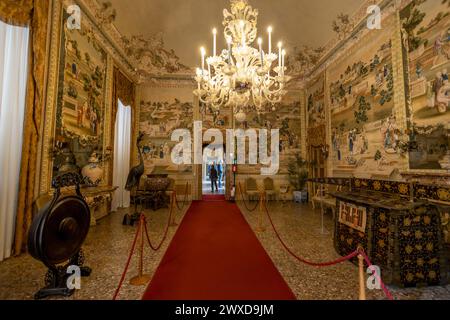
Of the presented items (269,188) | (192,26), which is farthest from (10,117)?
(269,188)

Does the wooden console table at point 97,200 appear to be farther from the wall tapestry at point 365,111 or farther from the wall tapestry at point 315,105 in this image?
the wall tapestry at point 315,105

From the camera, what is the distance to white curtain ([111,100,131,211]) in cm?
767

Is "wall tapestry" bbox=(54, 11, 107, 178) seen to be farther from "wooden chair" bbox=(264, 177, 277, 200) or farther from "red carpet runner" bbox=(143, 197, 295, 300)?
"wooden chair" bbox=(264, 177, 277, 200)

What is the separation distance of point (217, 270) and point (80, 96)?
5.58 meters

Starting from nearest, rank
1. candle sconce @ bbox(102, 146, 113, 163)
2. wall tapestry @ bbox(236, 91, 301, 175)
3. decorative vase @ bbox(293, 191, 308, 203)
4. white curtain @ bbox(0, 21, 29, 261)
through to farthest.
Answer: white curtain @ bbox(0, 21, 29, 261)
candle sconce @ bbox(102, 146, 113, 163)
decorative vase @ bbox(293, 191, 308, 203)
wall tapestry @ bbox(236, 91, 301, 175)

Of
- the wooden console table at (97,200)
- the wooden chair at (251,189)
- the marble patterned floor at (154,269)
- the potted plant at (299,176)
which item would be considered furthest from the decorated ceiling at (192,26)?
the marble patterned floor at (154,269)

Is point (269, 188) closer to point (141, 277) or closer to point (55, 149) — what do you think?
point (141, 277)

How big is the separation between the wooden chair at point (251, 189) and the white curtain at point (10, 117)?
7.53 meters

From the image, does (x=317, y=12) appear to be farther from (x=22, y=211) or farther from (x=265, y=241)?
(x=22, y=211)

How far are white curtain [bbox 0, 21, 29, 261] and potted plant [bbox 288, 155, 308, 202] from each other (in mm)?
9209

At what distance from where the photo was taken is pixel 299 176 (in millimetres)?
9617

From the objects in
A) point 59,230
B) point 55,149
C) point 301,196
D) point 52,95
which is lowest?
point 301,196

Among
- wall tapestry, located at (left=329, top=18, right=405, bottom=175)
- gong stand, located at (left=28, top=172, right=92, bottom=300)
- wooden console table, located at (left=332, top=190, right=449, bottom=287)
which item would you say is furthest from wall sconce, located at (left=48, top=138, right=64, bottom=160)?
wall tapestry, located at (left=329, top=18, right=405, bottom=175)
